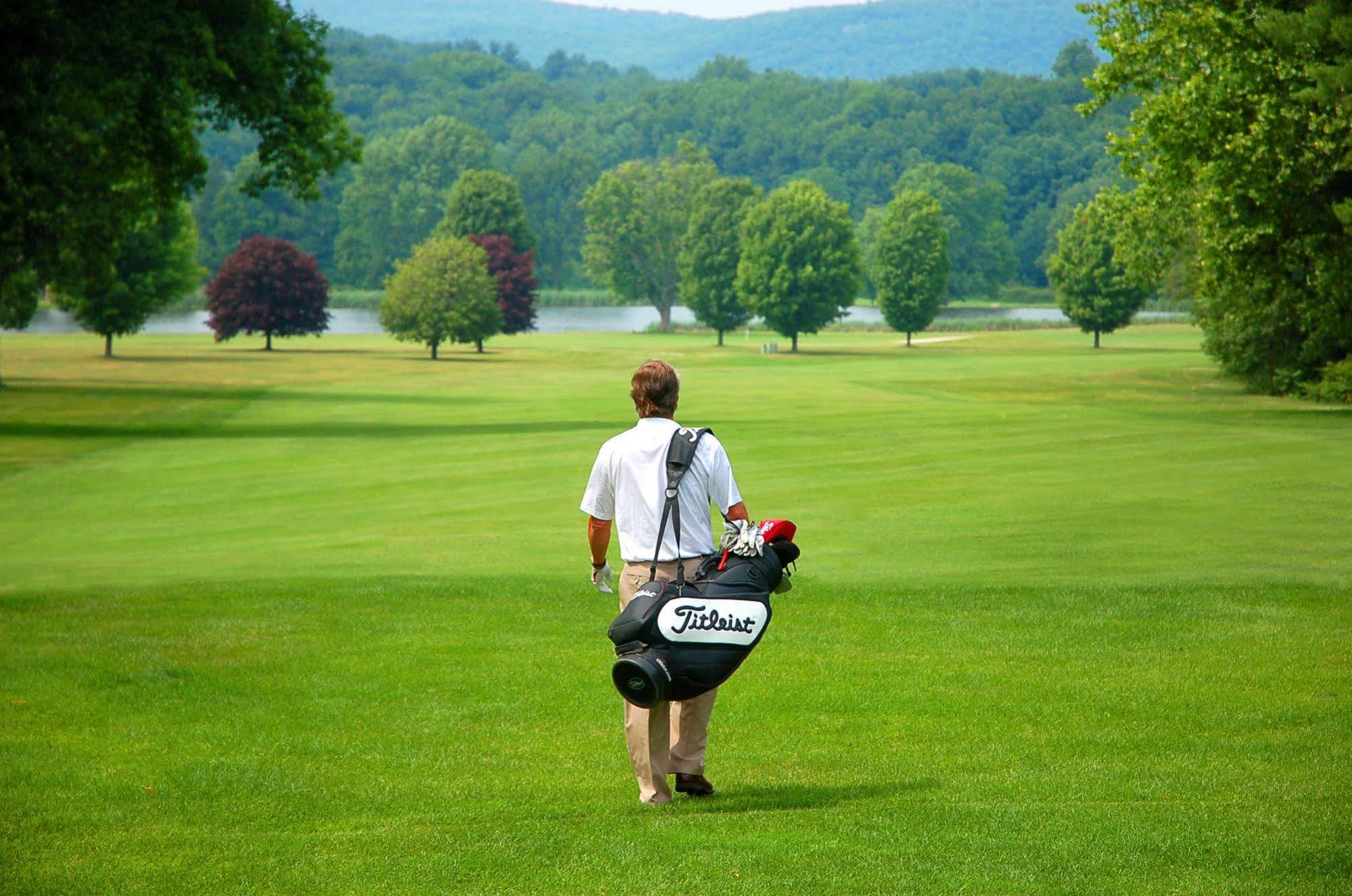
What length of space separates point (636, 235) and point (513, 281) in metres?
36.6

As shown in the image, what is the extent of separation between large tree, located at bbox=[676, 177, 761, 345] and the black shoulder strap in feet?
300

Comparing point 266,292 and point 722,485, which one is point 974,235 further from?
point 722,485

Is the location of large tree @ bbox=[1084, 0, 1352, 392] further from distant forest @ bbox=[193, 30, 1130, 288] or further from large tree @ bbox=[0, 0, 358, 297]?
distant forest @ bbox=[193, 30, 1130, 288]

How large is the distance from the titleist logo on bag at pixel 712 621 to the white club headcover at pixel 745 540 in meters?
0.24

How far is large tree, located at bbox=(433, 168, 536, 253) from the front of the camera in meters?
107

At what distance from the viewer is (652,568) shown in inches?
279

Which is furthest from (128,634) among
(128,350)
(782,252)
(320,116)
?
(782,252)

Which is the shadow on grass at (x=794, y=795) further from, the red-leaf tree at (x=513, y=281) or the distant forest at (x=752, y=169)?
the distant forest at (x=752, y=169)

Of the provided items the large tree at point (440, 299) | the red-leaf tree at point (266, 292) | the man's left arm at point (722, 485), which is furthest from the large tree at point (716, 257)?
the man's left arm at point (722, 485)

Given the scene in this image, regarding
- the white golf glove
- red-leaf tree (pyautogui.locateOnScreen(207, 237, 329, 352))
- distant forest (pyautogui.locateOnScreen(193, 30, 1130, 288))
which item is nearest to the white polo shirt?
the white golf glove

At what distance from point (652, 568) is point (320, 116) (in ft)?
88.6

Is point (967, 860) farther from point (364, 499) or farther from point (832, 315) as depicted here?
point (832, 315)

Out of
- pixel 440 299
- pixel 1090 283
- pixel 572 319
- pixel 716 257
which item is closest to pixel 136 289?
pixel 440 299

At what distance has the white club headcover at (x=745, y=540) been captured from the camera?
683 centimetres
